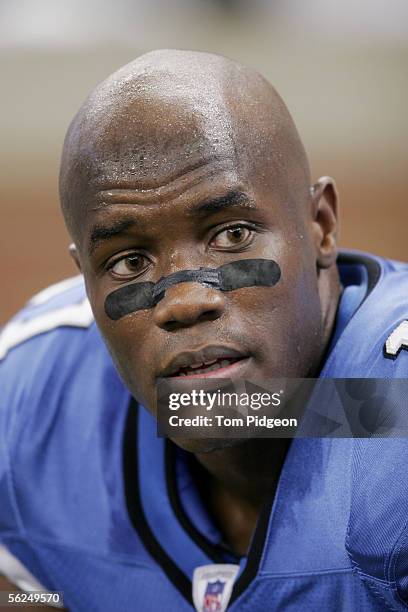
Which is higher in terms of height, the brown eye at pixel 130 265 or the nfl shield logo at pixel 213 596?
the brown eye at pixel 130 265

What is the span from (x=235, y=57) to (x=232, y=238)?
12.9ft

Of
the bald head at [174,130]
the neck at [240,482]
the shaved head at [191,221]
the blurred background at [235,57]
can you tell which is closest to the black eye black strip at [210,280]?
the shaved head at [191,221]

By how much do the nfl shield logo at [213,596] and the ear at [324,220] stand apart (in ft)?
1.58

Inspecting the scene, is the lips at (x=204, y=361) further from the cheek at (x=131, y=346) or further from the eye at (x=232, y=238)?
the eye at (x=232, y=238)

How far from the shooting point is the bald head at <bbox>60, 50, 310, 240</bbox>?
47.9 inches

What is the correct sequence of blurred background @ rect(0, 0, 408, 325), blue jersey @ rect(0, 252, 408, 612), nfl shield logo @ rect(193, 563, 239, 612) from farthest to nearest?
blurred background @ rect(0, 0, 408, 325) < nfl shield logo @ rect(193, 563, 239, 612) < blue jersey @ rect(0, 252, 408, 612)

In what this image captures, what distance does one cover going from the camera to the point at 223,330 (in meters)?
1.18

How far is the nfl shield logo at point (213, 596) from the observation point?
135 cm

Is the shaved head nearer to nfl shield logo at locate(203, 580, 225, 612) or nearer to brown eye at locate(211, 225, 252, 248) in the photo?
brown eye at locate(211, 225, 252, 248)

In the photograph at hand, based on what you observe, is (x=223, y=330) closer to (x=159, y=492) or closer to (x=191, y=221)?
(x=191, y=221)

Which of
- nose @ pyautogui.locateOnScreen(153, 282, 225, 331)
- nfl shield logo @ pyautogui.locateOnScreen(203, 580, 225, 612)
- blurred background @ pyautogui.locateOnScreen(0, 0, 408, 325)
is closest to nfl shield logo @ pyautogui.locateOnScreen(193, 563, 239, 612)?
nfl shield logo @ pyautogui.locateOnScreen(203, 580, 225, 612)

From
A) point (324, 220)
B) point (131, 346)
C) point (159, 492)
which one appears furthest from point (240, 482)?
point (324, 220)

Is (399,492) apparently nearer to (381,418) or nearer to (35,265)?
(381,418)

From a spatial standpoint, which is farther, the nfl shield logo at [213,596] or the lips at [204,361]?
the nfl shield logo at [213,596]
